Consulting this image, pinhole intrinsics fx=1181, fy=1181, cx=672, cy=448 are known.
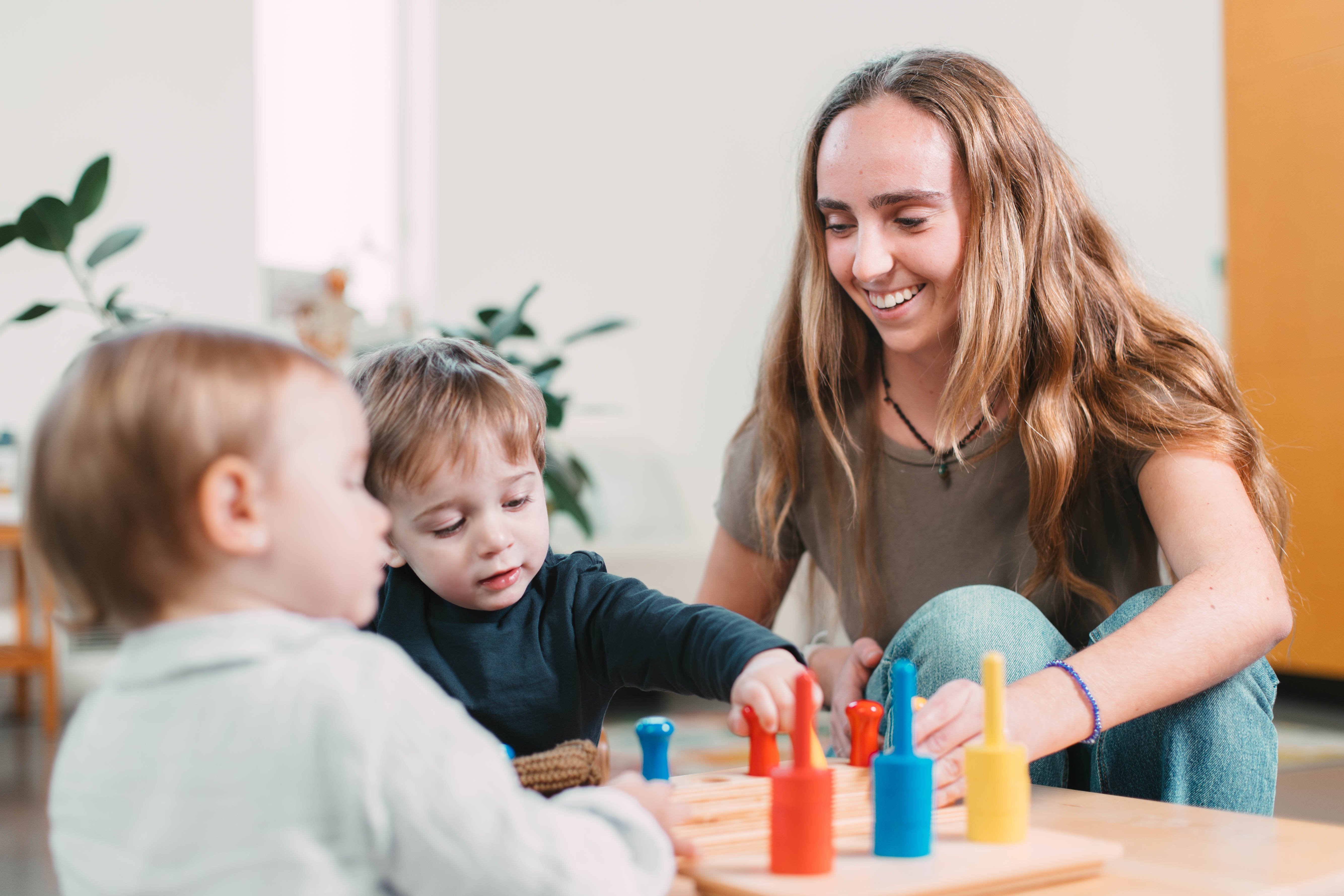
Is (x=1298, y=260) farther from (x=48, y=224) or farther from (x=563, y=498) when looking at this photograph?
(x=48, y=224)

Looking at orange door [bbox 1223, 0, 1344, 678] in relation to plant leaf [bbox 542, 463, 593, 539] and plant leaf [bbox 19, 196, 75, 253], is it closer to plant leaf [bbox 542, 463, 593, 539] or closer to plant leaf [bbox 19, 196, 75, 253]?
plant leaf [bbox 542, 463, 593, 539]

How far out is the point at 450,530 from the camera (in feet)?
3.11

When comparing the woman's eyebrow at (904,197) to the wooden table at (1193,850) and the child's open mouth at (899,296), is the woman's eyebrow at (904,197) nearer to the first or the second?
the child's open mouth at (899,296)

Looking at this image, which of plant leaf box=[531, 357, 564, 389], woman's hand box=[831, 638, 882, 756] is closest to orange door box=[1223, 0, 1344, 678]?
plant leaf box=[531, 357, 564, 389]

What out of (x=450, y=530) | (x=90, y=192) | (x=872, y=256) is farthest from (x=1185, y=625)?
(x=90, y=192)

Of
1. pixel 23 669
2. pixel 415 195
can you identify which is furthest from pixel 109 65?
pixel 23 669

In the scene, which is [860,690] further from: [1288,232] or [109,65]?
[109,65]

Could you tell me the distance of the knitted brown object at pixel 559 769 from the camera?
31.4 inches

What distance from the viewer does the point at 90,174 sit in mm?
2051

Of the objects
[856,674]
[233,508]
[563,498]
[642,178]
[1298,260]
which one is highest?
[642,178]

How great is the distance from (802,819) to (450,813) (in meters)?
0.21

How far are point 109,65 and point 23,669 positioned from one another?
2121mm

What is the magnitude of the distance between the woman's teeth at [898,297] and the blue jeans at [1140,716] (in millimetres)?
357

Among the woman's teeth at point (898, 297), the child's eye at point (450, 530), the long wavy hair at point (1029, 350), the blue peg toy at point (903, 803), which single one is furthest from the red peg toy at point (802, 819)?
the woman's teeth at point (898, 297)
